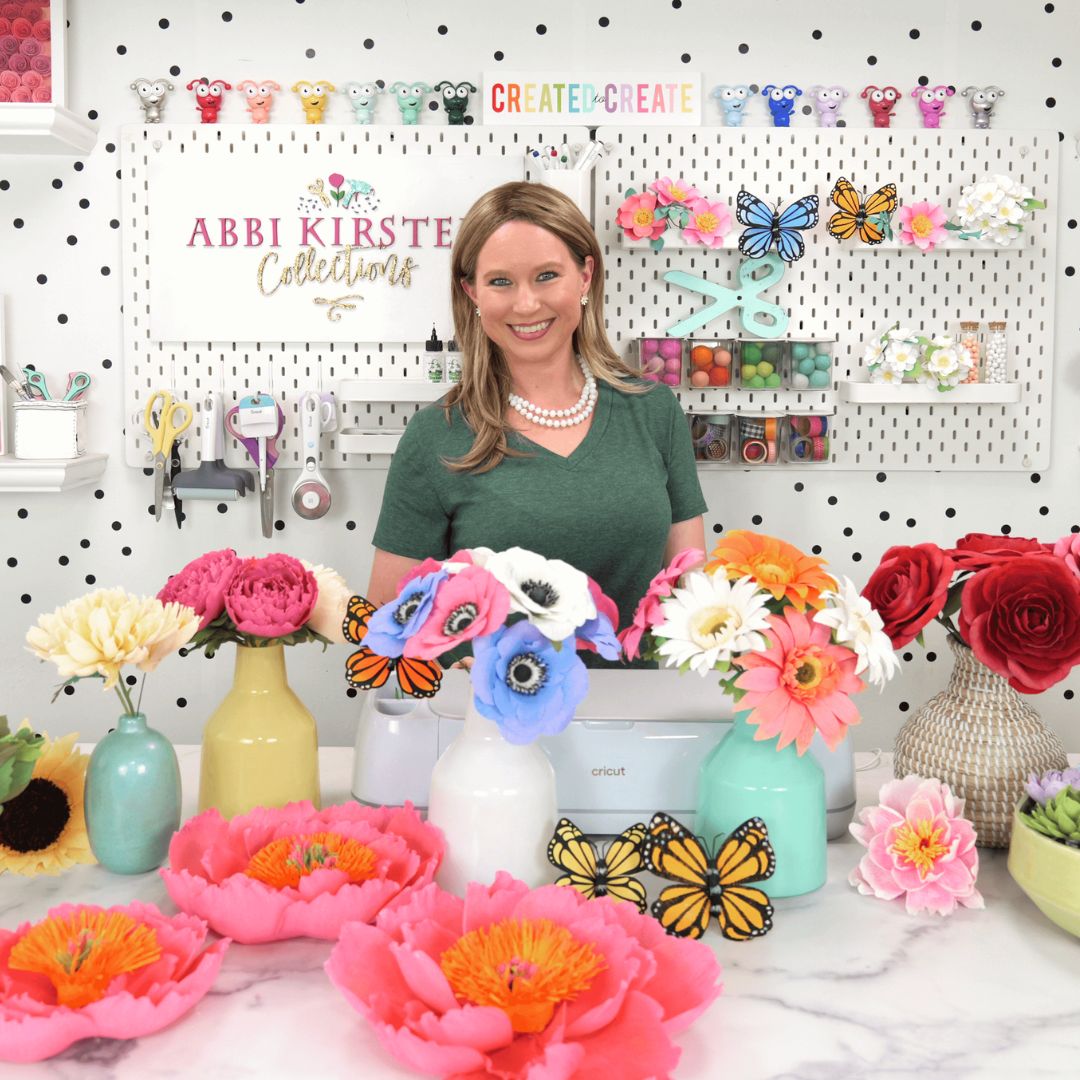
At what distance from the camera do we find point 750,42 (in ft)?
7.61

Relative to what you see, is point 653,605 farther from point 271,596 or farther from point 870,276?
point 870,276

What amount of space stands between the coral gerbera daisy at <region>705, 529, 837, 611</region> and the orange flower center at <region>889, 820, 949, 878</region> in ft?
0.87

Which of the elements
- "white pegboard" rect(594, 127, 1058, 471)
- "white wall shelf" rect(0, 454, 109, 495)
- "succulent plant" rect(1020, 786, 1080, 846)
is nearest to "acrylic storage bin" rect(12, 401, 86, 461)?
"white wall shelf" rect(0, 454, 109, 495)

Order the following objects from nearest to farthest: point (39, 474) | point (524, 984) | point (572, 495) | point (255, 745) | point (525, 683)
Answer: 1. point (524, 984)
2. point (525, 683)
3. point (255, 745)
4. point (572, 495)
5. point (39, 474)

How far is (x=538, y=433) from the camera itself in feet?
6.44

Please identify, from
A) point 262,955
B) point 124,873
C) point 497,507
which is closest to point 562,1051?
point 262,955

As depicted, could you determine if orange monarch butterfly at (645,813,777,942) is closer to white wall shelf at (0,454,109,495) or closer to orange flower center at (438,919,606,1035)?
orange flower center at (438,919,606,1035)

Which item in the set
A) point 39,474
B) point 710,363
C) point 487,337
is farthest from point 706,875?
point 39,474

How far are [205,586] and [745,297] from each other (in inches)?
57.7

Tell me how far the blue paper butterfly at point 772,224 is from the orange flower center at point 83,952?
1753 mm

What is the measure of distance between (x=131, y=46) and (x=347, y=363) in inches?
30.9

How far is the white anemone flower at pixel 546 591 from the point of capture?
3.34 feet

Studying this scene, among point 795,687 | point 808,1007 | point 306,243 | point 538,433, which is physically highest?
point 306,243

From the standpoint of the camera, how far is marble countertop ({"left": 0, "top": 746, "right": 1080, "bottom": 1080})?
0.88 meters
